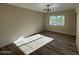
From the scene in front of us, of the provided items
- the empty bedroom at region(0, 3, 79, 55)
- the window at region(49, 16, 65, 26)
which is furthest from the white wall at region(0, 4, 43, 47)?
the window at region(49, 16, 65, 26)

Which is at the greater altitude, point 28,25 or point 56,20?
point 56,20

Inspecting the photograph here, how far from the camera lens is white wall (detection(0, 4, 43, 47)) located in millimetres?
1696

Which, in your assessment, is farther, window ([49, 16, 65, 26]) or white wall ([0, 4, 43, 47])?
white wall ([0, 4, 43, 47])

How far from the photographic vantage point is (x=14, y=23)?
1743mm

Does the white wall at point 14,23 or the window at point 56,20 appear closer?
the window at point 56,20

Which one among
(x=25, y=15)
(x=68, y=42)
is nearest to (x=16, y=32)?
(x=25, y=15)

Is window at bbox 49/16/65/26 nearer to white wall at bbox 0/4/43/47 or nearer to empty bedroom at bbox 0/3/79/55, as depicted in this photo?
empty bedroom at bbox 0/3/79/55

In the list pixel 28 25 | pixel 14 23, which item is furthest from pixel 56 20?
pixel 14 23

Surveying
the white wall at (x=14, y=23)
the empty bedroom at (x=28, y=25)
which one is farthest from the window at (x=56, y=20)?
the white wall at (x=14, y=23)

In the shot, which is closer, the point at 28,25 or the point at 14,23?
the point at 14,23

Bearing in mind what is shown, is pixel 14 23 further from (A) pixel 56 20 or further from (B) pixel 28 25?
(A) pixel 56 20

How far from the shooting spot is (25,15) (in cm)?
177

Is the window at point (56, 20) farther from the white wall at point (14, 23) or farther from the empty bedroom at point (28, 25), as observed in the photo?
the white wall at point (14, 23)

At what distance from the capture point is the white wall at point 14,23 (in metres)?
1.70
